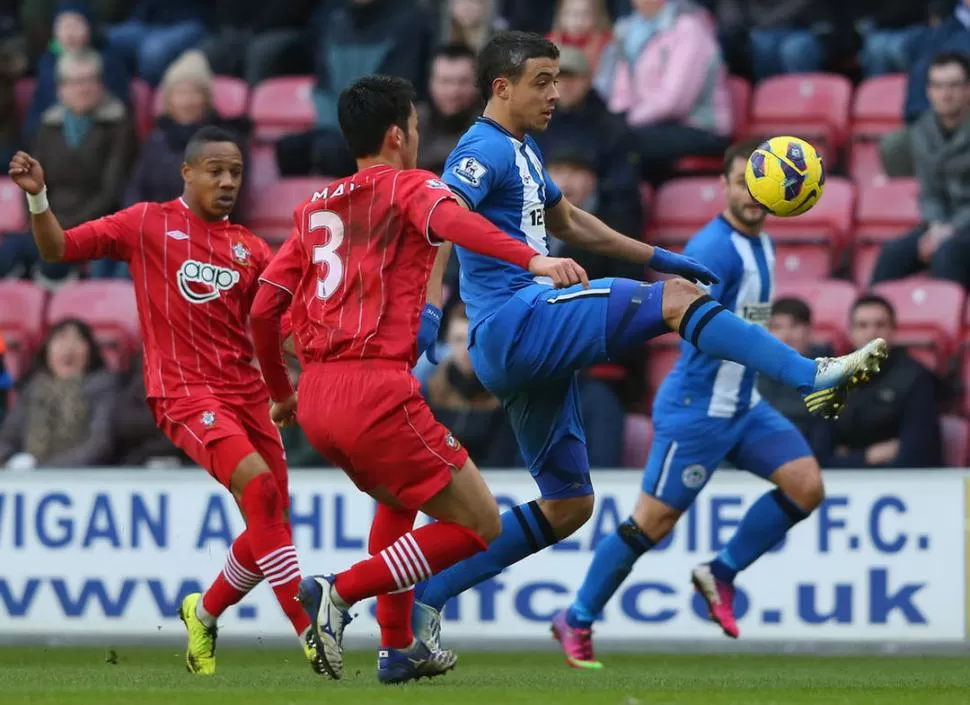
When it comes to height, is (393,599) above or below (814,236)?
below

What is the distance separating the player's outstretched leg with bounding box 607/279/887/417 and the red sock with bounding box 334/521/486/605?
86 cm

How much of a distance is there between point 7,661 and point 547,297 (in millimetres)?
4121

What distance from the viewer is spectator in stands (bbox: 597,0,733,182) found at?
1248 cm

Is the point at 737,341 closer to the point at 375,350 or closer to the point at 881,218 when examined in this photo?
the point at 375,350

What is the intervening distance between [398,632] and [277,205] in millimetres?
6744

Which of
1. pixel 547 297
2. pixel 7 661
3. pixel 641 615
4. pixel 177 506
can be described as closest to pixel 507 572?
pixel 641 615

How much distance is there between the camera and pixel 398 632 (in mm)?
6746

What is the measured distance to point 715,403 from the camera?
8.32 meters

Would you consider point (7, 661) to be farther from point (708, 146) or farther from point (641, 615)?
point (708, 146)

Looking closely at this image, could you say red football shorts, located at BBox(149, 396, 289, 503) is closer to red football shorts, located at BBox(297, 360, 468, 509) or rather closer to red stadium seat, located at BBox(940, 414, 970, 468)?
red football shorts, located at BBox(297, 360, 468, 509)

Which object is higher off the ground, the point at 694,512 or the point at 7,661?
the point at 694,512

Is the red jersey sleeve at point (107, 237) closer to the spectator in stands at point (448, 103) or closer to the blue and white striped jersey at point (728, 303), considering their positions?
the blue and white striped jersey at point (728, 303)

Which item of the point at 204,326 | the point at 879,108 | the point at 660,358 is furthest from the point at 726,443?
the point at 879,108

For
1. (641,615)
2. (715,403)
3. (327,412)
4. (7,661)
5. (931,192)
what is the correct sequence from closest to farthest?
(327,412), (715,403), (7,661), (641,615), (931,192)
